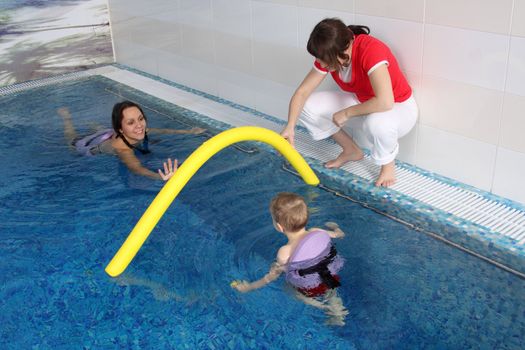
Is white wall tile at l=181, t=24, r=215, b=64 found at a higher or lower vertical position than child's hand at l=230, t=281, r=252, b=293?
higher

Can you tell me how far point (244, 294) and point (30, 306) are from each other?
1.31 m

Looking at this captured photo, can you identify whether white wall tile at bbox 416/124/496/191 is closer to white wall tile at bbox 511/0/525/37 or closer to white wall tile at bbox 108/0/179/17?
white wall tile at bbox 511/0/525/37

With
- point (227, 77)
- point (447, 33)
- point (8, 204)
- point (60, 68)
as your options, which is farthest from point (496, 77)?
point (60, 68)

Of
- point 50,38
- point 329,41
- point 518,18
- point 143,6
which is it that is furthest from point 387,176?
point 50,38

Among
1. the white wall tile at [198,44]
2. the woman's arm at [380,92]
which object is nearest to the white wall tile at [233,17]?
the white wall tile at [198,44]

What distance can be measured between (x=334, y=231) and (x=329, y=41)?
128 centimetres

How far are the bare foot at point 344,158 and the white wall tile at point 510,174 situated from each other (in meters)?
1.11

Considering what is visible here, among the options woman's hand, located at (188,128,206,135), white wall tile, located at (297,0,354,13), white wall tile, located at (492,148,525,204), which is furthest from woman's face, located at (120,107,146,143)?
white wall tile, located at (492,148,525,204)

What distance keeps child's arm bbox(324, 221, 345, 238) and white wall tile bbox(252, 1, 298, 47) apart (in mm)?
2036

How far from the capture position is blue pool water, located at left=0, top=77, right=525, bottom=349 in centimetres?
339

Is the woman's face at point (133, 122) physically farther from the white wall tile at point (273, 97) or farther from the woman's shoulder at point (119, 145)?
the white wall tile at point (273, 97)

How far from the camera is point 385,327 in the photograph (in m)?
3.38

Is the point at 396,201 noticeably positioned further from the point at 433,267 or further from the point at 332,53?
the point at 332,53

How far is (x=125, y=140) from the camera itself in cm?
539
